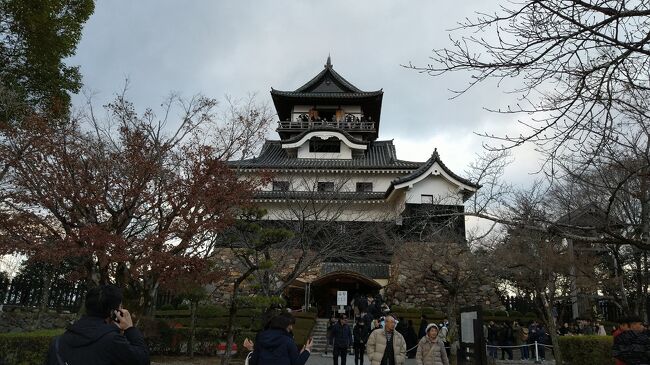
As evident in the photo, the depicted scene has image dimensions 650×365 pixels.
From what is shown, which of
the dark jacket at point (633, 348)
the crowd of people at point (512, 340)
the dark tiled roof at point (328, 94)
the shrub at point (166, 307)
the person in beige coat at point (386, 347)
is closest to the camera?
the dark jacket at point (633, 348)

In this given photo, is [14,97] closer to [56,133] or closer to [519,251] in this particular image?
[56,133]

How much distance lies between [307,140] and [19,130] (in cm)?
2078

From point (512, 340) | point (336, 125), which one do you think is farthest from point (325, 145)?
point (512, 340)

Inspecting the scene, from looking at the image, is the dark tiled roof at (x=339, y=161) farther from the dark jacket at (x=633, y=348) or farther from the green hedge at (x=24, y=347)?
the dark jacket at (x=633, y=348)

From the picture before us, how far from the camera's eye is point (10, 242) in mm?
9023

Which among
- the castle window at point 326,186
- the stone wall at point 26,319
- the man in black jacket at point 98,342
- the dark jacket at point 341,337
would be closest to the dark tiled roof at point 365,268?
the castle window at point 326,186

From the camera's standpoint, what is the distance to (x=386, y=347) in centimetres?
812

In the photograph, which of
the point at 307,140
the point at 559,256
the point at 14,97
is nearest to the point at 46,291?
the point at 14,97

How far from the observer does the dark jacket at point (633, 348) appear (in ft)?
18.8

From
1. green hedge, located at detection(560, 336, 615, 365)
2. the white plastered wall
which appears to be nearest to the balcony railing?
the white plastered wall

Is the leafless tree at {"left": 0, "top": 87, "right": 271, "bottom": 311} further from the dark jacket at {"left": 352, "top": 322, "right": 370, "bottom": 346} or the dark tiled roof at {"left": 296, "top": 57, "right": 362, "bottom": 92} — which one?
the dark tiled roof at {"left": 296, "top": 57, "right": 362, "bottom": 92}

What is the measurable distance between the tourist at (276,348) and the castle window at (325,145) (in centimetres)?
2649

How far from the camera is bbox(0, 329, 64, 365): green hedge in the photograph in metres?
9.13

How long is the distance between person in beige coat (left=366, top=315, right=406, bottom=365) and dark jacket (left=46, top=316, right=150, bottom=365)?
232 inches
